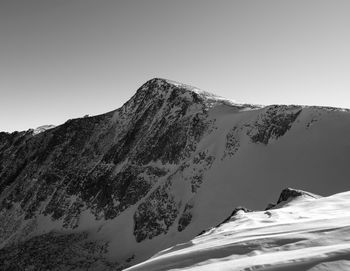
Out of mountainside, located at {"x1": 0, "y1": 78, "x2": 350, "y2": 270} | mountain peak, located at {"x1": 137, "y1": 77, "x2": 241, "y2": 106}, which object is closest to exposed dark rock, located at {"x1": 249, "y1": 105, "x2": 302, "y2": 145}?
mountainside, located at {"x1": 0, "y1": 78, "x2": 350, "y2": 270}

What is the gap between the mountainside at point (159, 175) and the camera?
43.4m

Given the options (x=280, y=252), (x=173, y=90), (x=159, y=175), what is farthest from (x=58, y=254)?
(x=280, y=252)

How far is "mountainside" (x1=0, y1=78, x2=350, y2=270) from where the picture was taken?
43406 mm

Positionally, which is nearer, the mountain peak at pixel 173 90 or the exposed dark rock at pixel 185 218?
the exposed dark rock at pixel 185 218

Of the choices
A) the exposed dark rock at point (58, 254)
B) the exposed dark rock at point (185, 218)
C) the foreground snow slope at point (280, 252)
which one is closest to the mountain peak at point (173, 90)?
the exposed dark rock at point (185, 218)

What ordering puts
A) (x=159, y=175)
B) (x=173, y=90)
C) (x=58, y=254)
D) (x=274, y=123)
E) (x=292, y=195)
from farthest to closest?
(x=173, y=90)
(x=159, y=175)
(x=274, y=123)
(x=58, y=254)
(x=292, y=195)

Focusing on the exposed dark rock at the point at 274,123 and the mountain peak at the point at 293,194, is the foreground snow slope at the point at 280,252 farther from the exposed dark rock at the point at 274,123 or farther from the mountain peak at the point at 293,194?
the exposed dark rock at the point at 274,123

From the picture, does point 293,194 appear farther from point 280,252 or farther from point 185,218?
point 185,218

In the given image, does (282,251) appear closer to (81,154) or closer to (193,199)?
(193,199)

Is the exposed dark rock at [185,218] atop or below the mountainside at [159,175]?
below

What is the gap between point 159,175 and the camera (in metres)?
53.7

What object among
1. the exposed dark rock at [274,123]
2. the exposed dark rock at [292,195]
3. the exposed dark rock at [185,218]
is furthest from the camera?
the exposed dark rock at [274,123]

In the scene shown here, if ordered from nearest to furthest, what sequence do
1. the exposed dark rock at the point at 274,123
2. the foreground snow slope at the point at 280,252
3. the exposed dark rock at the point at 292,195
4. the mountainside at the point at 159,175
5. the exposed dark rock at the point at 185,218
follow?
the foreground snow slope at the point at 280,252 < the exposed dark rock at the point at 292,195 < the mountainside at the point at 159,175 < the exposed dark rock at the point at 185,218 < the exposed dark rock at the point at 274,123

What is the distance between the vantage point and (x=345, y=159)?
1623 inches
